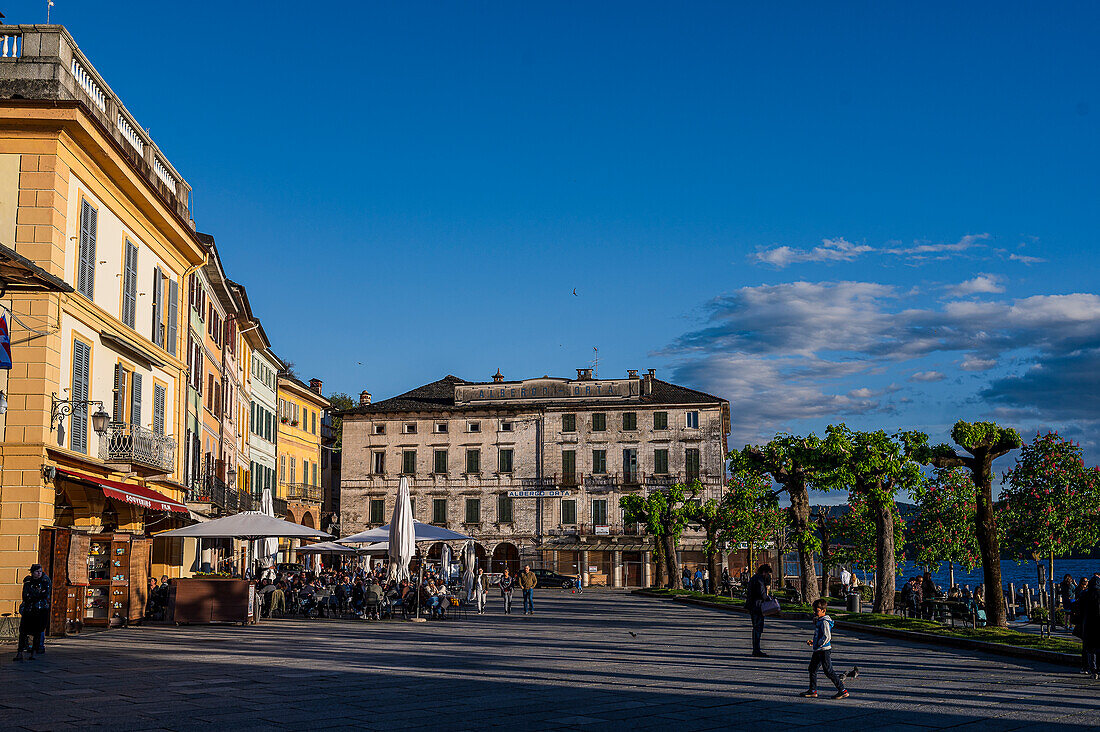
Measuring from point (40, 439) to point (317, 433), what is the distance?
150ft

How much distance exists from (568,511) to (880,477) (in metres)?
39.1

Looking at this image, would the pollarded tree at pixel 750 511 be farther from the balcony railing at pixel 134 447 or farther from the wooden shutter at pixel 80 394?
the wooden shutter at pixel 80 394

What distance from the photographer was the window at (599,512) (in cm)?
6575

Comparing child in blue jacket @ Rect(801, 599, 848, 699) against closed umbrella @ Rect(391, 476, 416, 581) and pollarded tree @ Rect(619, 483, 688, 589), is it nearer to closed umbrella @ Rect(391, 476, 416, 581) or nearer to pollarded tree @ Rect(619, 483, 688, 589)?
closed umbrella @ Rect(391, 476, 416, 581)

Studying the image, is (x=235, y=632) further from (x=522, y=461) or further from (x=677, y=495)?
(x=522, y=461)

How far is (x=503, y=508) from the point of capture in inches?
2625

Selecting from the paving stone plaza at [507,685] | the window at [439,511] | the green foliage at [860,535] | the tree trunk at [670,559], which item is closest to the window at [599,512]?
the window at [439,511]

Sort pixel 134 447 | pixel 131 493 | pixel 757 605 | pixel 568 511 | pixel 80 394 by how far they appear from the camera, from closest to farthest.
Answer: pixel 757 605 → pixel 80 394 → pixel 131 493 → pixel 134 447 → pixel 568 511

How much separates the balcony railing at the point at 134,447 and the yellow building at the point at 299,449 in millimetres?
33259

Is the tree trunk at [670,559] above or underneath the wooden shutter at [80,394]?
underneath

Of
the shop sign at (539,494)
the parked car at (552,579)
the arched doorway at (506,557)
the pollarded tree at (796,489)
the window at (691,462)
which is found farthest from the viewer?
the arched doorway at (506,557)

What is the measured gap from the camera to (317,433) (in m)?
65.4

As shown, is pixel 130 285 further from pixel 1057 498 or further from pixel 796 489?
pixel 1057 498

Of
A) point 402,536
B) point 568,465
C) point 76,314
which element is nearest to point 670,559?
point 568,465
